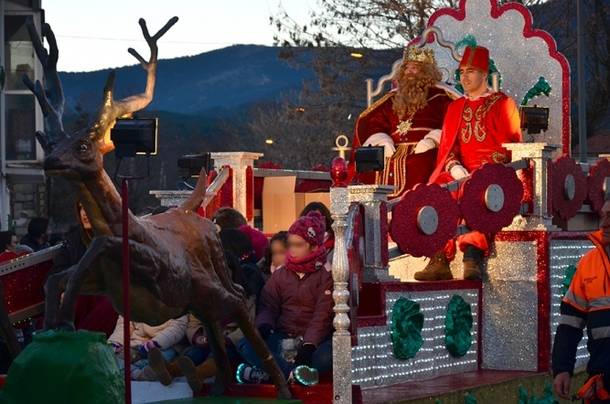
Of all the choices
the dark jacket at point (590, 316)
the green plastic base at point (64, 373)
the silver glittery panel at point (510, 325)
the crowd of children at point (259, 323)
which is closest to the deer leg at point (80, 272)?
the crowd of children at point (259, 323)

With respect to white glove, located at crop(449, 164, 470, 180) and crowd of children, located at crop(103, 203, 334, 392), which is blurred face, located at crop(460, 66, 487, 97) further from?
crowd of children, located at crop(103, 203, 334, 392)

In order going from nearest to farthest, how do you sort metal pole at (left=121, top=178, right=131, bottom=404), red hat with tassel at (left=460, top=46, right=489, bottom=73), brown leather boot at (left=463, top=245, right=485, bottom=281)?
1. metal pole at (left=121, top=178, right=131, bottom=404)
2. brown leather boot at (left=463, top=245, right=485, bottom=281)
3. red hat with tassel at (left=460, top=46, right=489, bottom=73)

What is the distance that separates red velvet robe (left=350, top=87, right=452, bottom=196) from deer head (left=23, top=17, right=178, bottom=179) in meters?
5.50

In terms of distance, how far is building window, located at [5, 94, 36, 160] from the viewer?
37.9 m

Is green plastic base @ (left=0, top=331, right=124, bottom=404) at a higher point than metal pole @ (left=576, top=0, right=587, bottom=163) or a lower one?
lower

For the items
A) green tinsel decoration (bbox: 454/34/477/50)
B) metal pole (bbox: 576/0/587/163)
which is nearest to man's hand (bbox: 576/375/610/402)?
green tinsel decoration (bbox: 454/34/477/50)

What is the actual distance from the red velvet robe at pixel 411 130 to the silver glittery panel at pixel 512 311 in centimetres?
148

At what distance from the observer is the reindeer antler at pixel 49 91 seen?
974 centimetres

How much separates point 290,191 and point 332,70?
20360 millimetres

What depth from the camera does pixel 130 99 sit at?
1017 centimetres

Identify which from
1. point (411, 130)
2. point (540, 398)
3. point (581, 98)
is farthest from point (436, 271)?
point (581, 98)

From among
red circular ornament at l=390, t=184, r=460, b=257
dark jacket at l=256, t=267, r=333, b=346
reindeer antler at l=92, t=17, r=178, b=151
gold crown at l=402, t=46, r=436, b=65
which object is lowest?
dark jacket at l=256, t=267, r=333, b=346

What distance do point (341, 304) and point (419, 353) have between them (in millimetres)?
2089

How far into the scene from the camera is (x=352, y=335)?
11.9m
